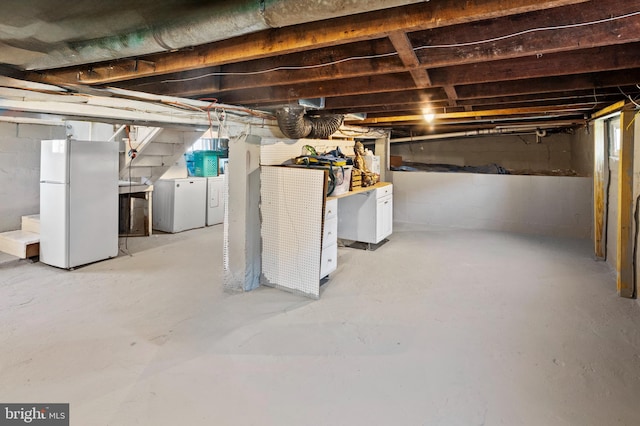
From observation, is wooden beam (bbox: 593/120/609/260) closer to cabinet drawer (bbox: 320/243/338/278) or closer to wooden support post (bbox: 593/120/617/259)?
wooden support post (bbox: 593/120/617/259)

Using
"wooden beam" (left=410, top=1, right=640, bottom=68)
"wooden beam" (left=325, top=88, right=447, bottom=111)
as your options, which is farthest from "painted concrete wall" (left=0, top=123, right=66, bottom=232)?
"wooden beam" (left=410, top=1, right=640, bottom=68)

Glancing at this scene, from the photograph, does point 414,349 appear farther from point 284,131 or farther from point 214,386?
point 284,131

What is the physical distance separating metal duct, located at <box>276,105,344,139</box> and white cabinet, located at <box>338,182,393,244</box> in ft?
3.18

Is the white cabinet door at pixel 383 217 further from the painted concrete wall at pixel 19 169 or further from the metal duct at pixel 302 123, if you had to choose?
the painted concrete wall at pixel 19 169

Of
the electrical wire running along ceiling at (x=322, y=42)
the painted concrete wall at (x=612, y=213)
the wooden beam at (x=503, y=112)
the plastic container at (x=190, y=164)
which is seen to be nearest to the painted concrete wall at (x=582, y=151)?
the painted concrete wall at (x=612, y=213)

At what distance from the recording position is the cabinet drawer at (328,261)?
11.0 ft

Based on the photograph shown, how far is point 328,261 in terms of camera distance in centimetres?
346

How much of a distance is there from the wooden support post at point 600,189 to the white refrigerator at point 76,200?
17.8 ft

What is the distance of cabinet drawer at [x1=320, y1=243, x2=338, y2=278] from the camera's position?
3.36 meters

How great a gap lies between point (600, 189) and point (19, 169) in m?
7.06

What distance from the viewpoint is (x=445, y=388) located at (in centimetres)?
193

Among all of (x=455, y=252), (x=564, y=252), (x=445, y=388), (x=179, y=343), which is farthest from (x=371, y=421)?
(x=564, y=252)

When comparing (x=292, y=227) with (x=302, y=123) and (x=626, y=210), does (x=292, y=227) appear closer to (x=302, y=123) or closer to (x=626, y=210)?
(x=302, y=123)

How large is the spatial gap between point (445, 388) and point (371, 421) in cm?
49
